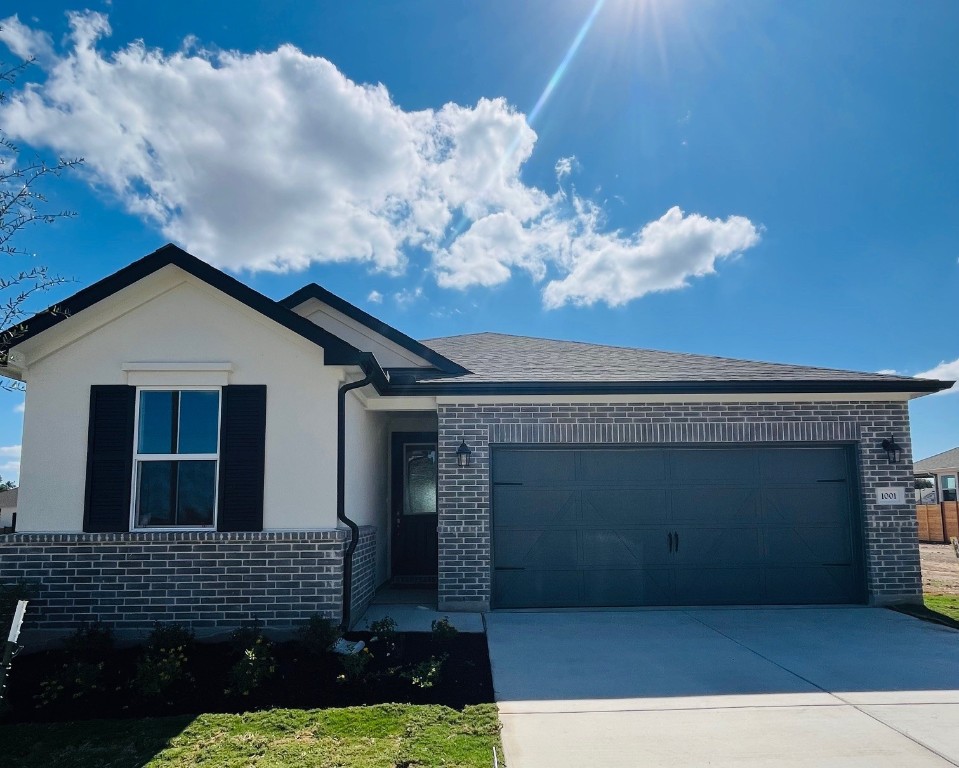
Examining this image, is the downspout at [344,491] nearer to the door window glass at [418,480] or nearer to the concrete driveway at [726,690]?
the concrete driveway at [726,690]

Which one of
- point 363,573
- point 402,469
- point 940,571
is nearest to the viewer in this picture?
point 363,573

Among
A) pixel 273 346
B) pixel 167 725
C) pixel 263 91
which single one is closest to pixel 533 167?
pixel 263 91

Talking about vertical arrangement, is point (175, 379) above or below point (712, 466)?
above

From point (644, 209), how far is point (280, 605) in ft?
32.2

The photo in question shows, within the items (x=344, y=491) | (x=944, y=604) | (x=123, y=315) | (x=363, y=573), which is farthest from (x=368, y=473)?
(x=944, y=604)

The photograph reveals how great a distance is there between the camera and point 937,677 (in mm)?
5797

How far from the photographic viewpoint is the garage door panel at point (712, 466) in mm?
9164

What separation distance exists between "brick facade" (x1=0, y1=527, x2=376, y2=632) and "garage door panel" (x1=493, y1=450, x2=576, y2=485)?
265 centimetres

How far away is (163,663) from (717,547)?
6923 mm

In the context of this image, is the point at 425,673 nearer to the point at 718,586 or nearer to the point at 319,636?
the point at 319,636

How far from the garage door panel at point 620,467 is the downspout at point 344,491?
3.24m

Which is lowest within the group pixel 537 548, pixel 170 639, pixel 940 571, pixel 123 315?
pixel 940 571

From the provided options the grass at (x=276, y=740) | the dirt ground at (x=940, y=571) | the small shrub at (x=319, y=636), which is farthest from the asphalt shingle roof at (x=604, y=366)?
the grass at (x=276, y=740)

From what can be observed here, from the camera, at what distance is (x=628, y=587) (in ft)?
29.3
